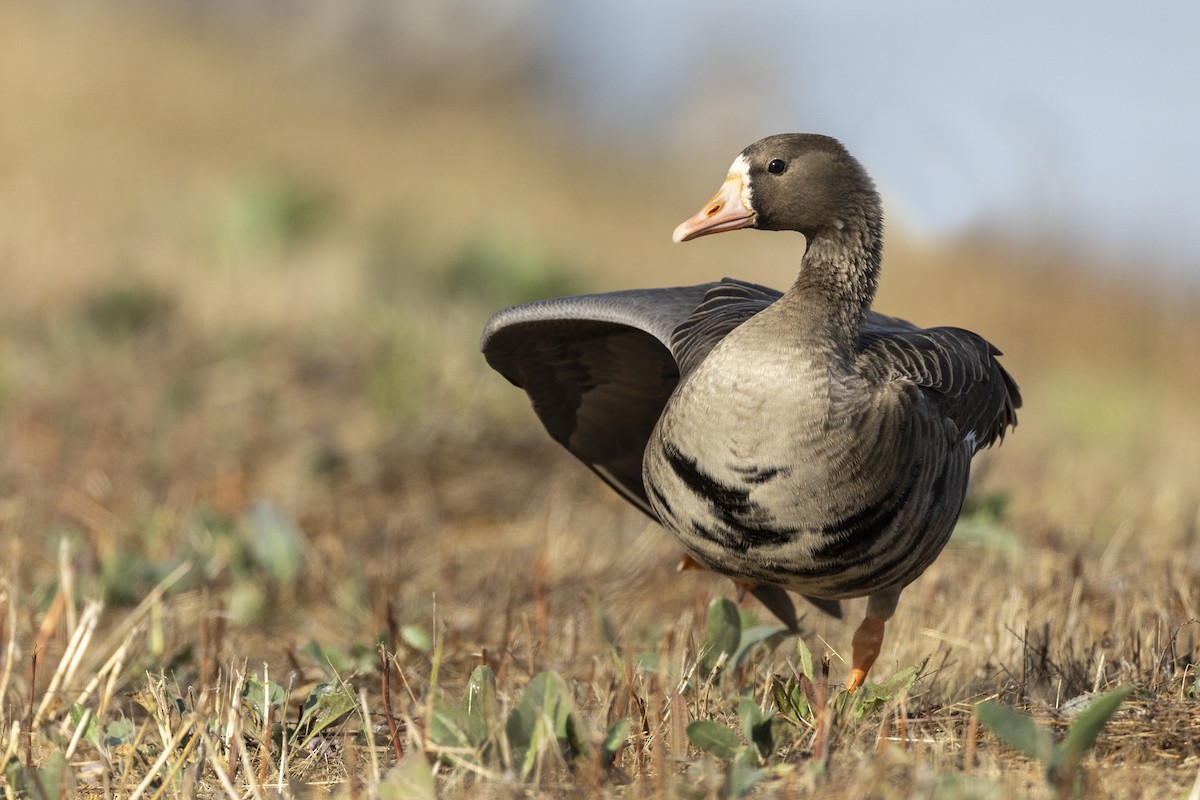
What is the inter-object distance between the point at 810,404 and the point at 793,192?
2.55ft

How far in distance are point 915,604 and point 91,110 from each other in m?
14.2

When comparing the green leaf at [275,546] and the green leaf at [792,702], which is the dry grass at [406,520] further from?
the green leaf at [792,702]

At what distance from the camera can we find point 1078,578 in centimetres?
452

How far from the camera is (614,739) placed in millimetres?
2947

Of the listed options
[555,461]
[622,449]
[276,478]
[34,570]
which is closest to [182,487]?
[276,478]

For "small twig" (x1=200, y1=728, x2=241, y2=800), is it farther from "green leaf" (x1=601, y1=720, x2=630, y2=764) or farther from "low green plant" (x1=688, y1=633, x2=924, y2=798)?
"low green plant" (x1=688, y1=633, x2=924, y2=798)

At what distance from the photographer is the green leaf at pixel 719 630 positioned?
3.90 metres

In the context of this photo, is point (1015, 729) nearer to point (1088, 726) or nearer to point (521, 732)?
point (1088, 726)

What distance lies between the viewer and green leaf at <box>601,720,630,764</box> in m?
2.94

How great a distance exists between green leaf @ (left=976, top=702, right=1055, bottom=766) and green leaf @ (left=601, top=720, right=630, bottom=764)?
28.9 inches

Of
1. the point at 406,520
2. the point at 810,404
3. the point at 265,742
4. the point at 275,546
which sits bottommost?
the point at 406,520

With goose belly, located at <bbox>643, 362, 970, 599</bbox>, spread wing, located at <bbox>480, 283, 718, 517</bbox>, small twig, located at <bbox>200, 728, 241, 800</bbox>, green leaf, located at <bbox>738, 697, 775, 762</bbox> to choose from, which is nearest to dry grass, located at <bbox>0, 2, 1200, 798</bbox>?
small twig, located at <bbox>200, 728, 241, 800</bbox>

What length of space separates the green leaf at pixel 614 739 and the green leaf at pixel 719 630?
0.95 meters

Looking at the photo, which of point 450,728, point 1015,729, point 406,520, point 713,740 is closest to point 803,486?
point 713,740
